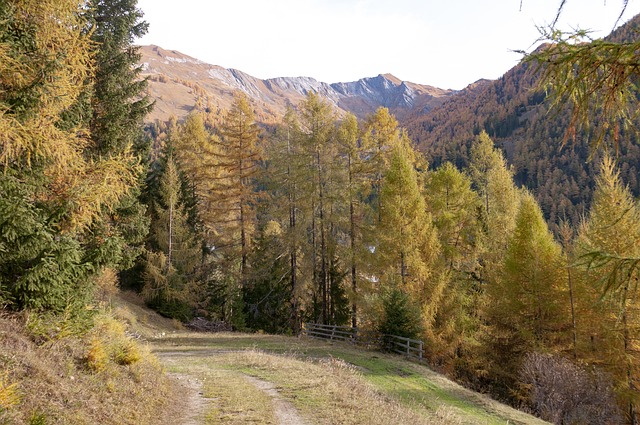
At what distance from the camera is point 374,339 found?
21.0 m

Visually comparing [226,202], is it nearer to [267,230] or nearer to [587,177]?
[267,230]

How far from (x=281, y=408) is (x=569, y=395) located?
1285cm

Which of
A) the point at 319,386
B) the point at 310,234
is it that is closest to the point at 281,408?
the point at 319,386

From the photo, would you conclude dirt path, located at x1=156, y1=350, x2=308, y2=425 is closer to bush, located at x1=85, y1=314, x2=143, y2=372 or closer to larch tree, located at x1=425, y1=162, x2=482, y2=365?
bush, located at x1=85, y1=314, x2=143, y2=372

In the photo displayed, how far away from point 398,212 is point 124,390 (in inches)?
630

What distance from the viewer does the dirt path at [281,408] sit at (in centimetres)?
774

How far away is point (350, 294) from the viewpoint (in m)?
22.6

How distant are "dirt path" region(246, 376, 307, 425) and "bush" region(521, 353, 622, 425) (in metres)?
11.4

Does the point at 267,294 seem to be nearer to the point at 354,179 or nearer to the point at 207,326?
the point at 207,326

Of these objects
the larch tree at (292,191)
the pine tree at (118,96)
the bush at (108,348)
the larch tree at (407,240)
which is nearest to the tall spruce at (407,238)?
the larch tree at (407,240)

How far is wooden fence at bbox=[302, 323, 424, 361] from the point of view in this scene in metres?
19.1

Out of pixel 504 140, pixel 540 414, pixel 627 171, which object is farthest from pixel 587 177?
pixel 540 414

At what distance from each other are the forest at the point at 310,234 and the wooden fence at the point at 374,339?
584mm

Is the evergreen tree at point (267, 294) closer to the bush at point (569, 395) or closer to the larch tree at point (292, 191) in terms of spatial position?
the larch tree at point (292, 191)
